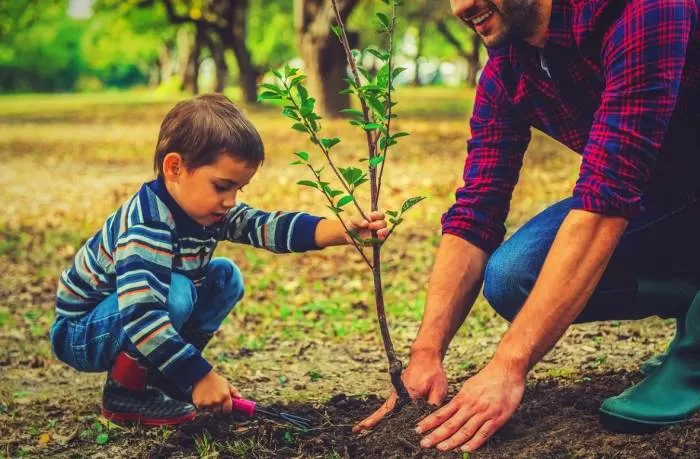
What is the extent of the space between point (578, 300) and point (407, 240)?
4761 mm

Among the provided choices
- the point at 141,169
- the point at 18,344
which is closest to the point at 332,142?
the point at 18,344

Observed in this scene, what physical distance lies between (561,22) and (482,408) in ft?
3.85

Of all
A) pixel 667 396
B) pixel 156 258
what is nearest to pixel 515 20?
pixel 667 396

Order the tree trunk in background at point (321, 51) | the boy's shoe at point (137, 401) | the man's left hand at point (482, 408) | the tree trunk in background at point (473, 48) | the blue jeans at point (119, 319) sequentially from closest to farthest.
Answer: the man's left hand at point (482, 408), the blue jeans at point (119, 319), the boy's shoe at point (137, 401), the tree trunk in background at point (321, 51), the tree trunk in background at point (473, 48)

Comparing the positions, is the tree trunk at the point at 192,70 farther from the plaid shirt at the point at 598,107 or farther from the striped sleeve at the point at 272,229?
the plaid shirt at the point at 598,107

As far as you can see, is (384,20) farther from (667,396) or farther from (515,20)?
(667,396)

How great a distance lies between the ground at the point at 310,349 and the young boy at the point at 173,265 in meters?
0.21

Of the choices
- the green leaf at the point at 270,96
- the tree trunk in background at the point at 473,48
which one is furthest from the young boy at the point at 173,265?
the tree trunk in background at the point at 473,48

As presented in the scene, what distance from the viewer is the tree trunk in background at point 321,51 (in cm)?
1631

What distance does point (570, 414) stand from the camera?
302cm

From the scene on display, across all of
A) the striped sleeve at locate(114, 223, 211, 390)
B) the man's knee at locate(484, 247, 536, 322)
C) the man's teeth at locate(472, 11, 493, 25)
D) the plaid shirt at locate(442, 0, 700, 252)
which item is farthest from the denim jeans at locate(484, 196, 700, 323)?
the striped sleeve at locate(114, 223, 211, 390)

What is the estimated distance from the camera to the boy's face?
3.15 metres

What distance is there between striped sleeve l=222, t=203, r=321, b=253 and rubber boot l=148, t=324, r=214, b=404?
0.44 m

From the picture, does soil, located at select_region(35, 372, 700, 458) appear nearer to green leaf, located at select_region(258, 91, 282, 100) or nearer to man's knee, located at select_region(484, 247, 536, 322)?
man's knee, located at select_region(484, 247, 536, 322)
